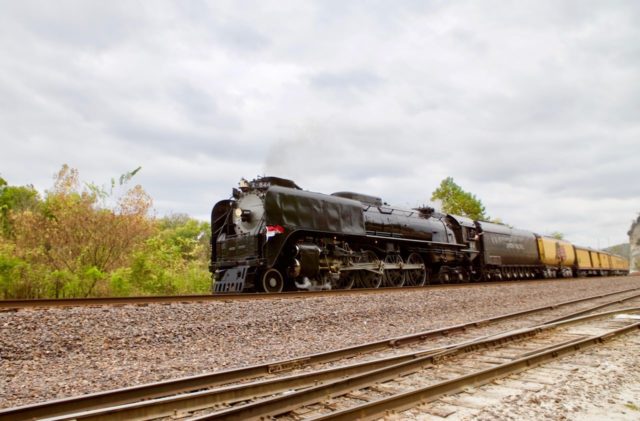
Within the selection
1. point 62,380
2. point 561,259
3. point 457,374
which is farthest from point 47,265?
point 561,259

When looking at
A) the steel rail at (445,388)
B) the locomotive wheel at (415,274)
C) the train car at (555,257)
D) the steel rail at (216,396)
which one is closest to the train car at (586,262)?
the train car at (555,257)

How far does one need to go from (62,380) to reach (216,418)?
2.25 metres

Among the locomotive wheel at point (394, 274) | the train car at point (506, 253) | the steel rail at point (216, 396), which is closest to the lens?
the steel rail at point (216, 396)

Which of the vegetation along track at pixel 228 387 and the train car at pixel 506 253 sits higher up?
the train car at pixel 506 253

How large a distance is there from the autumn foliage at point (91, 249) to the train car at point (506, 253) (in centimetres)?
1307

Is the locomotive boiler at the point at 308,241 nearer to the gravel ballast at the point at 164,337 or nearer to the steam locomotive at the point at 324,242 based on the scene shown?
the steam locomotive at the point at 324,242

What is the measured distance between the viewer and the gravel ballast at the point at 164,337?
14.6ft

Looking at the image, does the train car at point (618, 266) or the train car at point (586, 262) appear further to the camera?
the train car at point (618, 266)

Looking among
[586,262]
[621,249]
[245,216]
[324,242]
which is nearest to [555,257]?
[586,262]

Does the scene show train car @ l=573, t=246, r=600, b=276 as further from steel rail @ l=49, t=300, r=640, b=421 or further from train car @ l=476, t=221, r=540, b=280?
steel rail @ l=49, t=300, r=640, b=421

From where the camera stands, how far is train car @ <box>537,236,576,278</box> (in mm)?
26120

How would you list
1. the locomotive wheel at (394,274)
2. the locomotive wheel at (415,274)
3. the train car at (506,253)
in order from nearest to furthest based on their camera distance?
the locomotive wheel at (394,274) → the locomotive wheel at (415,274) → the train car at (506,253)

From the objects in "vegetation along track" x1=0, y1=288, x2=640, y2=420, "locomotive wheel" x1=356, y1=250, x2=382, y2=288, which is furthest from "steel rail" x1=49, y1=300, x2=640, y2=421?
"locomotive wheel" x1=356, y1=250, x2=382, y2=288

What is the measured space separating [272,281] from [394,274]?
530 cm
